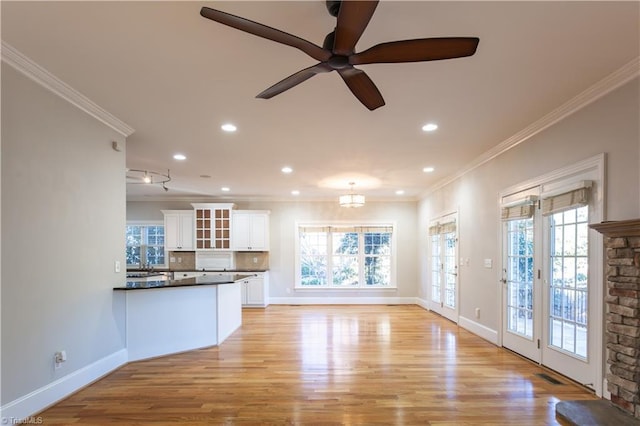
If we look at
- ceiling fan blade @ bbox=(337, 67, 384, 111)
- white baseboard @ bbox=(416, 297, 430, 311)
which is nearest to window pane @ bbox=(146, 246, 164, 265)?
white baseboard @ bbox=(416, 297, 430, 311)

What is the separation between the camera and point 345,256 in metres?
9.09

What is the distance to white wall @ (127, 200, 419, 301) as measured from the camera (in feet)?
29.3

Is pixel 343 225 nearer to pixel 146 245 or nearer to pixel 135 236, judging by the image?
pixel 146 245

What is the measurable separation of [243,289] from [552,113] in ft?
21.9

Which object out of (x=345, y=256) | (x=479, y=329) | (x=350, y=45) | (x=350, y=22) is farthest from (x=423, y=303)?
(x=350, y=22)

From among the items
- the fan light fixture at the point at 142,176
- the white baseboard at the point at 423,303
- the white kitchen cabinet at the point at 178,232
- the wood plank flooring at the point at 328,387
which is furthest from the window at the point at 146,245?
the white baseboard at the point at 423,303

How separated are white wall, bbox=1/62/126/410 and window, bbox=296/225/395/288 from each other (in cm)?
542

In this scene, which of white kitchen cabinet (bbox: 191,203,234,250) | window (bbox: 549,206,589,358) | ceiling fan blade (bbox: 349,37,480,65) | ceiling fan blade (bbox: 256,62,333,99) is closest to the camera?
ceiling fan blade (bbox: 349,37,480,65)

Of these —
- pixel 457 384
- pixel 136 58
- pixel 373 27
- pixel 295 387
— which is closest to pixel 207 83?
pixel 136 58

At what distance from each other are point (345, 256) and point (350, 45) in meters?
7.47

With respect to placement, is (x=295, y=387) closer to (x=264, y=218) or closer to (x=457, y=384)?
(x=457, y=384)

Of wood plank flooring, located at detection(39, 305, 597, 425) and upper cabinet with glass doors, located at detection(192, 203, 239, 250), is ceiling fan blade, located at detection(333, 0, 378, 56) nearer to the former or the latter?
wood plank flooring, located at detection(39, 305, 597, 425)

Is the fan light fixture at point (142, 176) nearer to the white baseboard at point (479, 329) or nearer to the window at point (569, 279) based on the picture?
the white baseboard at point (479, 329)

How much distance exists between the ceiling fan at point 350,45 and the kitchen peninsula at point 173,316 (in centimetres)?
319
